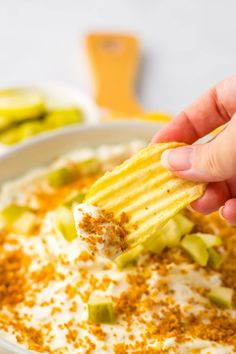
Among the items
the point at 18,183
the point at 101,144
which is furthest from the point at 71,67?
the point at 18,183

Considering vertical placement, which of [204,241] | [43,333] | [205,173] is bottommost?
[43,333]

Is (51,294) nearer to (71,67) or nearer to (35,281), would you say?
(35,281)

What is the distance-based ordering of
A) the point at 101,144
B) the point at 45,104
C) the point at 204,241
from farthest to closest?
the point at 45,104 < the point at 101,144 < the point at 204,241

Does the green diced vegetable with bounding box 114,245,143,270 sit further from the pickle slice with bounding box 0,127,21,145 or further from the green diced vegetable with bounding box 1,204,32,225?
the pickle slice with bounding box 0,127,21,145

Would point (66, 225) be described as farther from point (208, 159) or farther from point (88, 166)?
point (208, 159)

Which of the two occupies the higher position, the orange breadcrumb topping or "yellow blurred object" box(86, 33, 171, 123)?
"yellow blurred object" box(86, 33, 171, 123)

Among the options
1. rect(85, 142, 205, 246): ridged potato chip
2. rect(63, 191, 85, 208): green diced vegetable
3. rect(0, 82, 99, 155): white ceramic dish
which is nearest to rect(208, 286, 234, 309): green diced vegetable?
rect(85, 142, 205, 246): ridged potato chip
